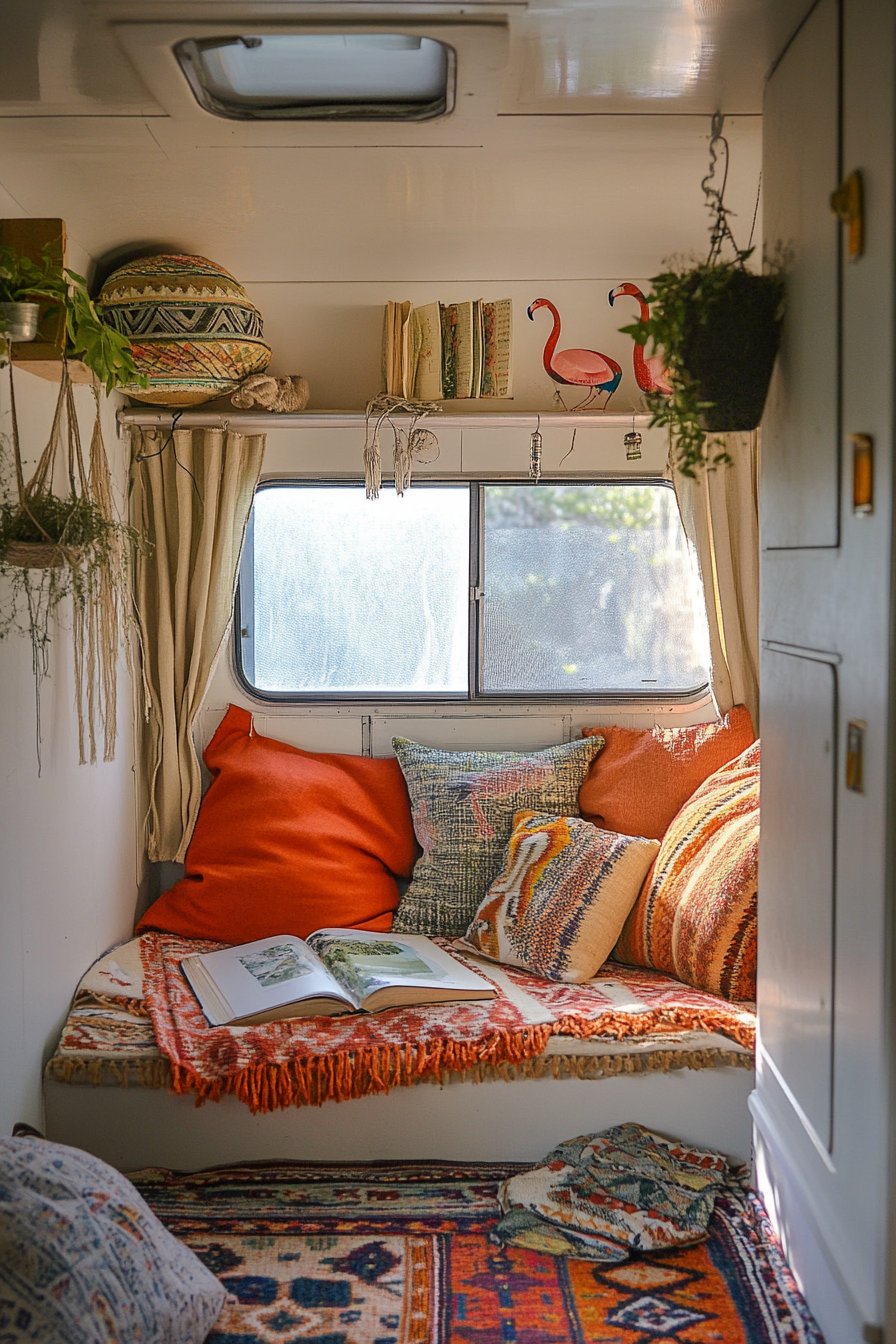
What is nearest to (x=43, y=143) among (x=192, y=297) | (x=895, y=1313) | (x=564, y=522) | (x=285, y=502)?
(x=192, y=297)

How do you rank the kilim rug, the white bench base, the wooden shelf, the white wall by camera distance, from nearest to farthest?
the kilim rug
the wooden shelf
the white wall
the white bench base

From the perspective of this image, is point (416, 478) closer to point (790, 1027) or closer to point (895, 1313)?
point (790, 1027)

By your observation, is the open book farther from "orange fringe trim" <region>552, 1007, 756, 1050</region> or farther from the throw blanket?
"orange fringe trim" <region>552, 1007, 756, 1050</region>

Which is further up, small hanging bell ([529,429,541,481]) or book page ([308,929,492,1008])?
small hanging bell ([529,429,541,481])

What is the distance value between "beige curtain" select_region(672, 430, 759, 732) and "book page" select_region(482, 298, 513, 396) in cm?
65

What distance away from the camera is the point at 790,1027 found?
6.92ft

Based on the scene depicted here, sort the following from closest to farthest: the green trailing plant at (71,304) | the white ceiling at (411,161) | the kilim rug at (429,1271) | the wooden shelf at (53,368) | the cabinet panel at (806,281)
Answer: the cabinet panel at (806,281), the white ceiling at (411,161), the kilim rug at (429,1271), the green trailing plant at (71,304), the wooden shelf at (53,368)

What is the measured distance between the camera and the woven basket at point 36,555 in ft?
7.48

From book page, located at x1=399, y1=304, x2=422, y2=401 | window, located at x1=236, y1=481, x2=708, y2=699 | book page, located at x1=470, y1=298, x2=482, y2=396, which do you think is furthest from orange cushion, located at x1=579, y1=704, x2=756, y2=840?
book page, located at x1=399, y1=304, x2=422, y2=401

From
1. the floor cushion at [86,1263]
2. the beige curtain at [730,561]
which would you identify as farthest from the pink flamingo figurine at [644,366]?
the floor cushion at [86,1263]

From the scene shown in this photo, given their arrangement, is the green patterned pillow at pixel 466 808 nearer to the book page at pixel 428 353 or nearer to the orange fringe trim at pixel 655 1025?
the orange fringe trim at pixel 655 1025

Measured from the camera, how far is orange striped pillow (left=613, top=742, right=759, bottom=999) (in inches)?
113

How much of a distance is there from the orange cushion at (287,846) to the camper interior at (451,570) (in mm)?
A: 15

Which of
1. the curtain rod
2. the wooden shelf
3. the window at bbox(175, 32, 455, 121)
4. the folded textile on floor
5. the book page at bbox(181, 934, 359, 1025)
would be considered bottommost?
the folded textile on floor
